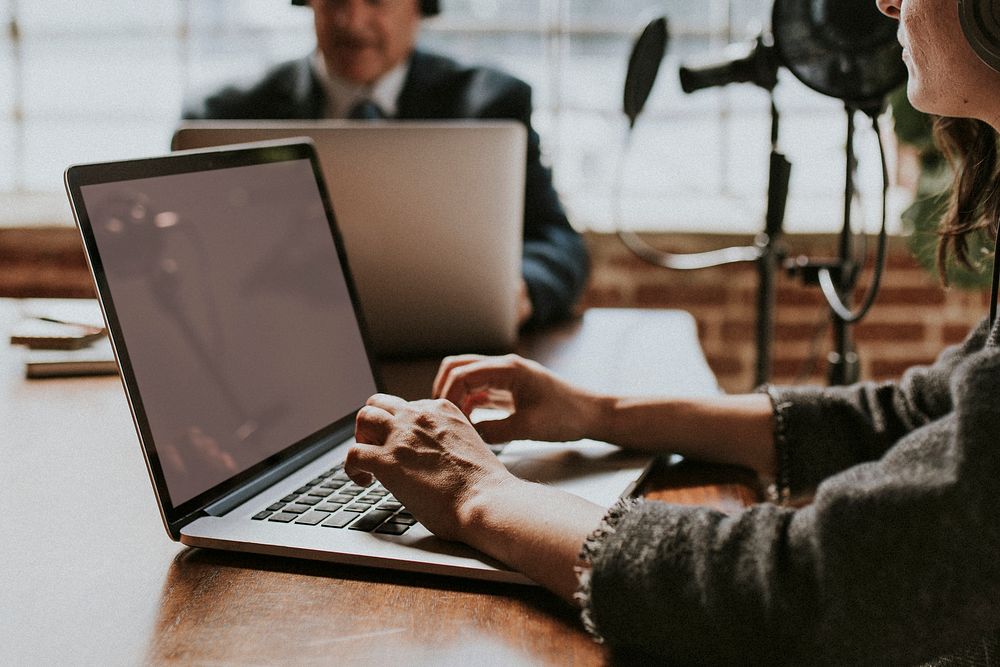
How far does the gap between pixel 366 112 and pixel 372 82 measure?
0.11m

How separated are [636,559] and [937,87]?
52 centimetres

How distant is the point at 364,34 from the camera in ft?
7.27

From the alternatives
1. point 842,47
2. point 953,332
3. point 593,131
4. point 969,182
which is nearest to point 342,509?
point 969,182

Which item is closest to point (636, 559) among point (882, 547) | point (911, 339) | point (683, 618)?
point (683, 618)

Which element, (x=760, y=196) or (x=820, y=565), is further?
(x=760, y=196)

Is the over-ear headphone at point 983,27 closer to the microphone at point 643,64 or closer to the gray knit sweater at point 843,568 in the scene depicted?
the gray knit sweater at point 843,568

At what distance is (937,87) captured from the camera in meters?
0.80

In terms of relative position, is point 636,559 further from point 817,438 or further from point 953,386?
point 817,438

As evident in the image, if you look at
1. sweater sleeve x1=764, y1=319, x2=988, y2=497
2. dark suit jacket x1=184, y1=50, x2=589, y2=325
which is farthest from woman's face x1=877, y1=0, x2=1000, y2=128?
dark suit jacket x1=184, y1=50, x2=589, y2=325

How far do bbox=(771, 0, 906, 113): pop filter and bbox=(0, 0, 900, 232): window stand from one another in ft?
4.89

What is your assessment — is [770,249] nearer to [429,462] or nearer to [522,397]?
[522,397]

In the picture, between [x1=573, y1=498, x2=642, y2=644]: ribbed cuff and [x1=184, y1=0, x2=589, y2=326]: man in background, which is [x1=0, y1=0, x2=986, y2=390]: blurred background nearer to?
[x1=184, y1=0, x2=589, y2=326]: man in background

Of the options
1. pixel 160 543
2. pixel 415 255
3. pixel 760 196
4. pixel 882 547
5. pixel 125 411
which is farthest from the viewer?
pixel 760 196

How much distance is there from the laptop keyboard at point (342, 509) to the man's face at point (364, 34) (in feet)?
5.47
